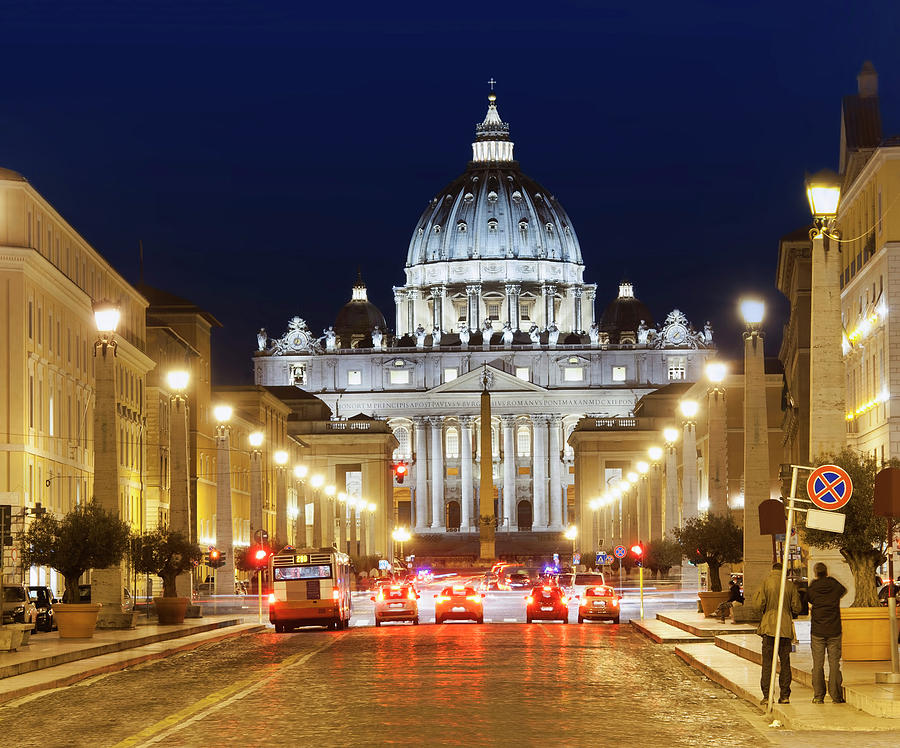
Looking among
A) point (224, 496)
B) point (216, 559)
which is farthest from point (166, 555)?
point (224, 496)

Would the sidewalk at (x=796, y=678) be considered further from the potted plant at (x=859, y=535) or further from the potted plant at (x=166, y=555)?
the potted plant at (x=166, y=555)

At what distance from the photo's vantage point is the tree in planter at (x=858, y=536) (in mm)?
25484

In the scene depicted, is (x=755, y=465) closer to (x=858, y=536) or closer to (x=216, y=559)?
(x=858, y=536)

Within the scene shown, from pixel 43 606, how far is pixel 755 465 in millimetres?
20045

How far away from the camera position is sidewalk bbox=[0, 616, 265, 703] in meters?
27.4

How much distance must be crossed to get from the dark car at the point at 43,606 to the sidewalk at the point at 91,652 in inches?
93.7

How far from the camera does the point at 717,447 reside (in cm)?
5078

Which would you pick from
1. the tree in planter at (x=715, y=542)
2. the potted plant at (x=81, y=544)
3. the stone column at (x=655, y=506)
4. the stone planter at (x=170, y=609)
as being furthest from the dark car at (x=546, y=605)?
the stone column at (x=655, y=506)

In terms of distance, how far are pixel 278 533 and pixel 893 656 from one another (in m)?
65.8

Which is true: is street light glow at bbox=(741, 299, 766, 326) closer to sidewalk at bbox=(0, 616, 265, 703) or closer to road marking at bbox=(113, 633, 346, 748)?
road marking at bbox=(113, 633, 346, 748)

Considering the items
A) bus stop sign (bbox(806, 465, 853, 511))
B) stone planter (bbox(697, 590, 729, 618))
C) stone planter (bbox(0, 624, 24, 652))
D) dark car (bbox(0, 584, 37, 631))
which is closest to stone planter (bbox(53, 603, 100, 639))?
dark car (bbox(0, 584, 37, 631))

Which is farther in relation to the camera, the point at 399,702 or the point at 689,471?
the point at 689,471

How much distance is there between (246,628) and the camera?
4931 centimetres

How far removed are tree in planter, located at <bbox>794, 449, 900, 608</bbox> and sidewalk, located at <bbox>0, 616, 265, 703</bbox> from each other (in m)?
11.2
